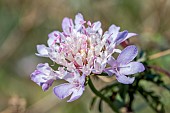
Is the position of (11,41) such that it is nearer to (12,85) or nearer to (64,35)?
(12,85)

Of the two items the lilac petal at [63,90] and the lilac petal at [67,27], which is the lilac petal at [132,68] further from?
the lilac petal at [67,27]

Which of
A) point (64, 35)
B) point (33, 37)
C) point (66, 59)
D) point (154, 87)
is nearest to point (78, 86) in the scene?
point (66, 59)

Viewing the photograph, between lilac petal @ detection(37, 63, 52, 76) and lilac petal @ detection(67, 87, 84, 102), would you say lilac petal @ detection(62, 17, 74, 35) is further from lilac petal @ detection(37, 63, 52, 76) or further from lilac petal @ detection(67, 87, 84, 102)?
lilac petal @ detection(67, 87, 84, 102)

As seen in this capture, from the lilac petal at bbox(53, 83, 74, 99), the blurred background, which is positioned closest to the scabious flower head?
the lilac petal at bbox(53, 83, 74, 99)

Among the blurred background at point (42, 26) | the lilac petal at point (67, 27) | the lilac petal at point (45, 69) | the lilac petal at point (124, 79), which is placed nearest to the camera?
the lilac petal at point (124, 79)

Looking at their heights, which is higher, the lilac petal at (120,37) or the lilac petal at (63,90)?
the lilac petal at (120,37)

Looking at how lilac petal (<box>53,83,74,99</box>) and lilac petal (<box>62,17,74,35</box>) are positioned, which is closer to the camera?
lilac petal (<box>53,83,74,99</box>)

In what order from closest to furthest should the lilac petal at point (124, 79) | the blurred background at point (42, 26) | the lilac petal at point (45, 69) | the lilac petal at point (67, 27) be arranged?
1. the lilac petal at point (124, 79)
2. the lilac petal at point (45, 69)
3. the lilac petal at point (67, 27)
4. the blurred background at point (42, 26)

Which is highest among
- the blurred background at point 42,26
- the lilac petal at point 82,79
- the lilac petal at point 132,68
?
the blurred background at point 42,26

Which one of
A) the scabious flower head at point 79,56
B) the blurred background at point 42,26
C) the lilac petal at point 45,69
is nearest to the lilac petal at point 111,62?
the scabious flower head at point 79,56
